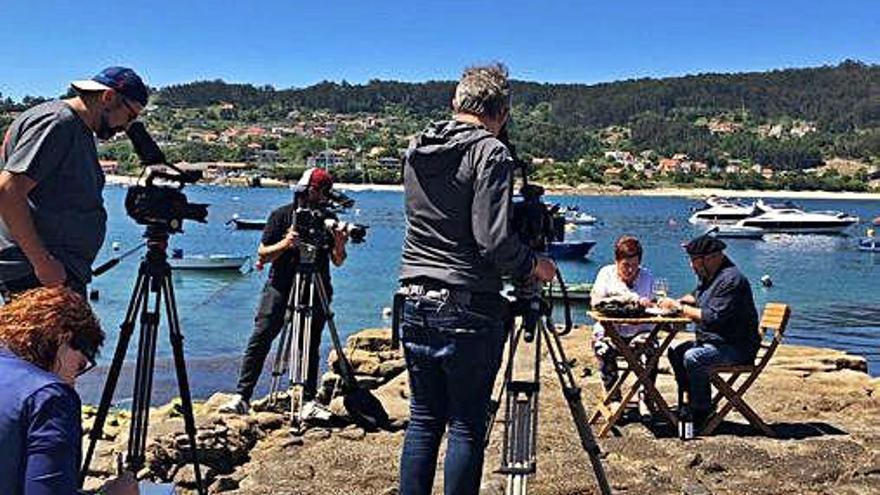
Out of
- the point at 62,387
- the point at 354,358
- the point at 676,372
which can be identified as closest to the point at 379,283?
the point at 354,358

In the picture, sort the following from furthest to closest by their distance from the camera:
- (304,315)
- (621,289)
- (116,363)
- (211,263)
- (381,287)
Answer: (211,263), (381,287), (621,289), (304,315), (116,363)

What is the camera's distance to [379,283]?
33.1m

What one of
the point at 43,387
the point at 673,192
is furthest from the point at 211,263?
the point at 673,192

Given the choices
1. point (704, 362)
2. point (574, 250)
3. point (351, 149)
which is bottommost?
point (574, 250)

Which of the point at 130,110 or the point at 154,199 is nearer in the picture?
the point at 130,110

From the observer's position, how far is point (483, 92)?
383 cm

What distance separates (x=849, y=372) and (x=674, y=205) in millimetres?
114567

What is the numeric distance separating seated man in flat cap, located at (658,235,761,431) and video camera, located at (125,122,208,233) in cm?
353

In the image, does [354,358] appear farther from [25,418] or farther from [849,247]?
[849,247]

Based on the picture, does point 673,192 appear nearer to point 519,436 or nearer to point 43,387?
point 519,436

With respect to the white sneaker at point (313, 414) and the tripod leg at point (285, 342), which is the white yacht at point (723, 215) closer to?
the tripod leg at point (285, 342)

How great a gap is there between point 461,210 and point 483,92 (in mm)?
439

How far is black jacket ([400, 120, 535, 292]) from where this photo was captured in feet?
11.9

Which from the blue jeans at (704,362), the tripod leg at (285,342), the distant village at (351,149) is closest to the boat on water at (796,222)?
the distant village at (351,149)
